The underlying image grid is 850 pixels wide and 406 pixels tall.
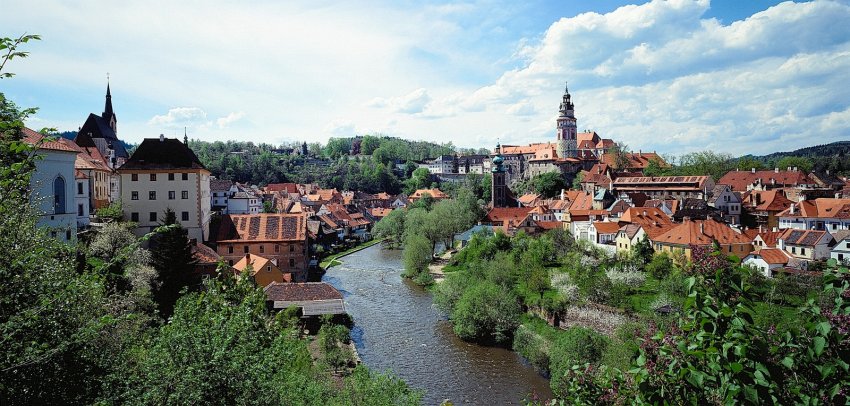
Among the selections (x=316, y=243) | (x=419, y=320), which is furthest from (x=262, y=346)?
(x=316, y=243)

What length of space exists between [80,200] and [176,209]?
5.21m

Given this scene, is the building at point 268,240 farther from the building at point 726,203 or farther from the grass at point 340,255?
the building at point 726,203

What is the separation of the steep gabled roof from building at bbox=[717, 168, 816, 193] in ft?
173

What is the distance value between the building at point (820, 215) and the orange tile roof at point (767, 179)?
18876mm

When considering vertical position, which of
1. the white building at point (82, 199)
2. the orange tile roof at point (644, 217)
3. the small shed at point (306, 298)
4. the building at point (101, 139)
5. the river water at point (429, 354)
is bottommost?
the river water at point (429, 354)

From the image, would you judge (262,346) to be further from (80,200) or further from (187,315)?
(80,200)

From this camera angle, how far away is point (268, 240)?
32094 mm

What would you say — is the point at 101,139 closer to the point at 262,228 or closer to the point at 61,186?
the point at 262,228

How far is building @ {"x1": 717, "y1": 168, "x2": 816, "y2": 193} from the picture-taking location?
59.7 meters

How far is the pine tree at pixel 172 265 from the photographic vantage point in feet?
69.5

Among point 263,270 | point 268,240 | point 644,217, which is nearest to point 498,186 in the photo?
point 644,217


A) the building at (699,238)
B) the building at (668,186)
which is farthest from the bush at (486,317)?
the building at (668,186)

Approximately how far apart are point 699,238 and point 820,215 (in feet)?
42.0

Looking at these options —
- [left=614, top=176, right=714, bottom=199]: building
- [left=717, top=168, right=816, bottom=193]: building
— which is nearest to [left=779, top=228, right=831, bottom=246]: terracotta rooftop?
[left=614, top=176, right=714, bottom=199]: building
